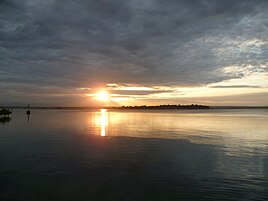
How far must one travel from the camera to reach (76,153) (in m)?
24.2

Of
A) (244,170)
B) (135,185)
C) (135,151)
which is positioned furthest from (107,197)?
(135,151)

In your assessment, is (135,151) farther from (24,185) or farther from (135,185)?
(24,185)

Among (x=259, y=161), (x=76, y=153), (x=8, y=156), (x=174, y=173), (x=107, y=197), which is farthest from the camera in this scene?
(x=76, y=153)

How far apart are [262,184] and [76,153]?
50.7 ft

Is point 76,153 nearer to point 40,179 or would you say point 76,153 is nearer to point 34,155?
point 34,155

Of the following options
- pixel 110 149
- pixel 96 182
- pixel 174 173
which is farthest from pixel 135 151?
pixel 96 182

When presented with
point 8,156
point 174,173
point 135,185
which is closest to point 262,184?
point 174,173

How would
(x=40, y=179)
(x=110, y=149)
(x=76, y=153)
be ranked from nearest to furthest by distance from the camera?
1. (x=40, y=179)
2. (x=76, y=153)
3. (x=110, y=149)

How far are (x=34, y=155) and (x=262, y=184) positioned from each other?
696 inches

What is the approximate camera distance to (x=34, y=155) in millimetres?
22875

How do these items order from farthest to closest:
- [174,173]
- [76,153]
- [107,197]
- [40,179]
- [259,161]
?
[76,153] < [259,161] < [174,173] < [40,179] < [107,197]

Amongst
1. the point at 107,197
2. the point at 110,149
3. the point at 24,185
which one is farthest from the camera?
the point at 110,149

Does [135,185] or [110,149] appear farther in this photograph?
[110,149]

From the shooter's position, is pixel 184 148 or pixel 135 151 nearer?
pixel 135 151
